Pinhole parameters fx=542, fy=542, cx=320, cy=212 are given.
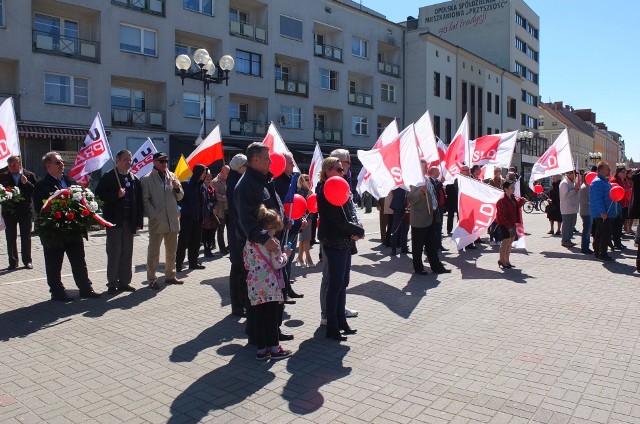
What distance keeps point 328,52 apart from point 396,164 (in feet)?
98.1

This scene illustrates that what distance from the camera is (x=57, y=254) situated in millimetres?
7180

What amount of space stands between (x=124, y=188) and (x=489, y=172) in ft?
33.3

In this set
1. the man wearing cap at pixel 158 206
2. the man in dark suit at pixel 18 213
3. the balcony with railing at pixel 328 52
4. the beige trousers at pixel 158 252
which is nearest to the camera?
the man wearing cap at pixel 158 206

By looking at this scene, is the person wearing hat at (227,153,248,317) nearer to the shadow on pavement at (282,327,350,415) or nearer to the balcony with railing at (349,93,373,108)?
the shadow on pavement at (282,327,350,415)

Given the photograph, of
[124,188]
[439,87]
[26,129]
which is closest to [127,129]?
[26,129]

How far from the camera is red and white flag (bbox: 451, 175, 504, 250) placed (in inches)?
381

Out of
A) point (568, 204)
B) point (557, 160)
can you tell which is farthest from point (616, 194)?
point (557, 160)

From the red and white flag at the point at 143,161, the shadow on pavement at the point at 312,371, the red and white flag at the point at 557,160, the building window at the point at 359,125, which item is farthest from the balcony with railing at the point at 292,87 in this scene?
the shadow on pavement at the point at 312,371

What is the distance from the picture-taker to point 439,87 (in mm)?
46312

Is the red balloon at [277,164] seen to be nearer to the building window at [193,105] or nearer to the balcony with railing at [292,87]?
the building window at [193,105]

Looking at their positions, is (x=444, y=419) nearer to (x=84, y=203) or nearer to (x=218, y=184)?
(x=84, y=203)

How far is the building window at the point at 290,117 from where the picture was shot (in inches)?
1341

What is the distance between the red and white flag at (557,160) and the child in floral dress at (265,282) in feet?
32.0

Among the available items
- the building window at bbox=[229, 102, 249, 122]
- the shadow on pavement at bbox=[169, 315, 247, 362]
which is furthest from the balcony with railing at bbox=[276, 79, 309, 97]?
the shadow on pavement at bbox=[169, 315, 247, 362]
